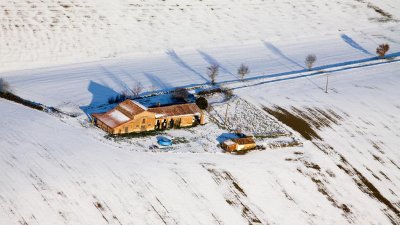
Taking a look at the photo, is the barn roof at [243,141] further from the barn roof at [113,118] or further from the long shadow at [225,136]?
the barn roof at [113,118]

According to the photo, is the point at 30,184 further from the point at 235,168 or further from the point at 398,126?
the point at 398,126

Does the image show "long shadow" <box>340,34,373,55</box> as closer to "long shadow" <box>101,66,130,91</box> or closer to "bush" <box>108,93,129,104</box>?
"long shadow" <box>101,66,130,91</box>

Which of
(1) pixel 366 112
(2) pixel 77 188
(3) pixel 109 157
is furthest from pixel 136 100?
(1) pixel 366 112

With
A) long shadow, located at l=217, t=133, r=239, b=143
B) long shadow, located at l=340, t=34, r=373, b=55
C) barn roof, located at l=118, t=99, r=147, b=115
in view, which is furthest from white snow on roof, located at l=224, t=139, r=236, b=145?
long shadow, located at l=340, t=34, r=373, b=55

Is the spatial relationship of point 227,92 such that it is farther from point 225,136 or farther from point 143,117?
point 143,117

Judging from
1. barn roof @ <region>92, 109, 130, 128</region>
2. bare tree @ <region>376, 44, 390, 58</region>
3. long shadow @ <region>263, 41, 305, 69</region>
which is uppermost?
barn roof @ <region>92, 109, 130, 128</region>

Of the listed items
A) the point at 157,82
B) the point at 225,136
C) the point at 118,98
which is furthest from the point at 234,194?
the point at 157,82
